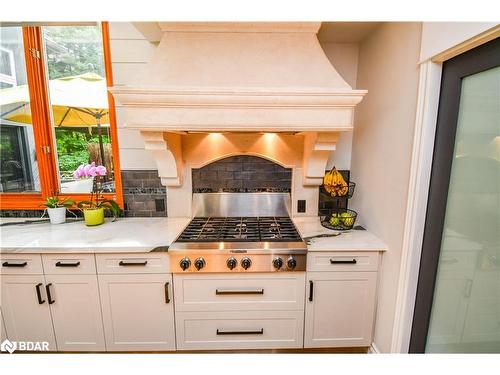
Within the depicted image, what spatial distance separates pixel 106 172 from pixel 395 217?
2.27 metres

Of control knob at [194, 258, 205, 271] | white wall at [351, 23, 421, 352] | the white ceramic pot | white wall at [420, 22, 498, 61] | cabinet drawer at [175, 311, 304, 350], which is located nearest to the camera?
white wall at [420, 22, 498, 61]

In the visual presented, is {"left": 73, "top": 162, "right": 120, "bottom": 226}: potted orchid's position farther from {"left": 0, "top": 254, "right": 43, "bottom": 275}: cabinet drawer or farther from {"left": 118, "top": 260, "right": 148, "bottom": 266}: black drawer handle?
{"left": 118, "top": 260, "right": 148, "bottom": 266}: black drawer handle

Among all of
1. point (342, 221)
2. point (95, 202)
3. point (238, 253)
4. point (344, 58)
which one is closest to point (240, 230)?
point (238, 253)

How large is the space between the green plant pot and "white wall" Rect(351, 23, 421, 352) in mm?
2138

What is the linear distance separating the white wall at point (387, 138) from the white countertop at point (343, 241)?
0.22ft

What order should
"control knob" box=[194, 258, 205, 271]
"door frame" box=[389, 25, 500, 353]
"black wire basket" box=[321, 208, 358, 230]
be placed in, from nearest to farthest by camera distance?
"door frame" box=[389, 25, 500, 353]
"control knob" box=[194, 258, 205, 271]
"black wire basket" box=[321, 208, 358, 230]

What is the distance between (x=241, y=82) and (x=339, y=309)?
1.62 m

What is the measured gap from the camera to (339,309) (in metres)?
1.58

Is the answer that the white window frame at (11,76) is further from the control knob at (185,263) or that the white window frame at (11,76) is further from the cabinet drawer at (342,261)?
the cabinet drawer at (342,261)

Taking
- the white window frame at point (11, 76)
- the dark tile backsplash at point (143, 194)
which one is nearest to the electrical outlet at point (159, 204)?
the dark tile backsplash at point (143, 194)

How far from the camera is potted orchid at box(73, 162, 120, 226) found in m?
1.84

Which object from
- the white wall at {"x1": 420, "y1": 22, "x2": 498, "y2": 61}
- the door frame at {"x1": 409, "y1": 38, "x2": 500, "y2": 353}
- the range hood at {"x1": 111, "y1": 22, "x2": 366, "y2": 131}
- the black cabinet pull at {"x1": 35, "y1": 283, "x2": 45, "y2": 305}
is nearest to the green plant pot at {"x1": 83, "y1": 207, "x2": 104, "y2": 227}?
the black cabinet pull at {"x1": 35, "y1": 283, "x2": 45, "y2": 305}
